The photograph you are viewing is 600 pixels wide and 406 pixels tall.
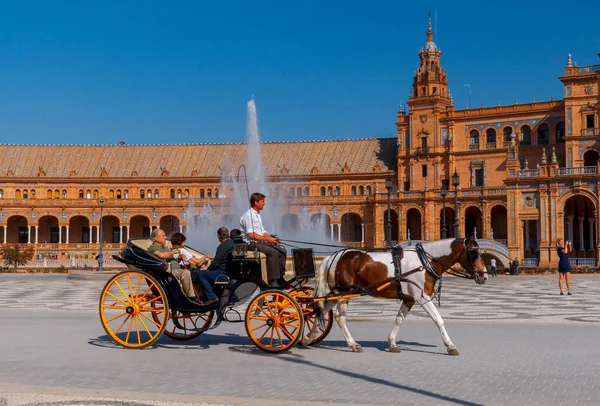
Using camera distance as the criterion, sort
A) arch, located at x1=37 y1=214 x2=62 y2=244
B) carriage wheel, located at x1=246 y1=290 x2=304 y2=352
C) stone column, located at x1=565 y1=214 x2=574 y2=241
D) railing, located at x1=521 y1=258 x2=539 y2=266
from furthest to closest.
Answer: arch, located at x1=37 y1=214 x2=62 y2=244
stone column, located at x1=565 y1=214 x2=574 y2=241
railing, located at x1=521 y1=258 x2=539 y2=266
carriage wheel, located at x1=246 y1=290 x2=304 y2=352

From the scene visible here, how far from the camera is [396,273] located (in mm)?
12406

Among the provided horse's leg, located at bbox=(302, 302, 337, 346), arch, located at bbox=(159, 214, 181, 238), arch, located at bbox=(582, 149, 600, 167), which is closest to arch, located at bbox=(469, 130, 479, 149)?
arch, located at bbox=(582, 149, 600, 167)

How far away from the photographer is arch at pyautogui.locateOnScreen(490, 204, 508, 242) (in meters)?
75.9

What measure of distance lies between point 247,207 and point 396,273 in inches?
1996

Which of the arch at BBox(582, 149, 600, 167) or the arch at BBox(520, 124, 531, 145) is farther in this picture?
the arch at BBox(520, 124, 531, 145)

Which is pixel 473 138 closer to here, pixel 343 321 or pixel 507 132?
pixel 507 132

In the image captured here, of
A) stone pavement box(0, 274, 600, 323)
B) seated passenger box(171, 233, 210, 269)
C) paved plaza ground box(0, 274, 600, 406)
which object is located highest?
seated passenger box(171, 233, 210, 269)

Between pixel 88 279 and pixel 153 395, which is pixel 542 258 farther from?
pixel 153 395

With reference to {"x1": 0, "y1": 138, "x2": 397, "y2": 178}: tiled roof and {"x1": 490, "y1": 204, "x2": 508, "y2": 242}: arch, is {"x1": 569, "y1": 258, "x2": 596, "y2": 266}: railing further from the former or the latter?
{"x1": 0, "y1": 138, "x2": 397, "y2": 178}: tiled roof

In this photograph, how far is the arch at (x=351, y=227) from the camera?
87688mm

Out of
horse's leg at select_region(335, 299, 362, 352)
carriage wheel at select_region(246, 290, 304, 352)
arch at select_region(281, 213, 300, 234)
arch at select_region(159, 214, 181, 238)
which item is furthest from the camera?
arch at select_region(159, 214, 181, 238)

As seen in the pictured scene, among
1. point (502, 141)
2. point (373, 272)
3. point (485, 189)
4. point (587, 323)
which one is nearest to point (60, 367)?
point (373, 272)

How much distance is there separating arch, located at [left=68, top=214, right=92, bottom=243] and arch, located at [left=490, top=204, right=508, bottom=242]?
4894 cm

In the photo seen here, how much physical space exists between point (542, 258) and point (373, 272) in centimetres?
5123
